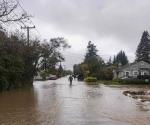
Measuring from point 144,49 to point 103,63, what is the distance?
16.8 meters

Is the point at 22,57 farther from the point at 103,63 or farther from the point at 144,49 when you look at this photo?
the point at 144,49

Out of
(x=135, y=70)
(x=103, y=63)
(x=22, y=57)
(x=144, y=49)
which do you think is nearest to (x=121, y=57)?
(x=144, y=49)

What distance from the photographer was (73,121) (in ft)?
52.9

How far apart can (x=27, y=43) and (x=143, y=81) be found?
24884mm

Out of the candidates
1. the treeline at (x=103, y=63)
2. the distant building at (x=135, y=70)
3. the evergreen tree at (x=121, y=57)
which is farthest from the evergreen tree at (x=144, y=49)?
the evergreen tree at (x=121, y=57)

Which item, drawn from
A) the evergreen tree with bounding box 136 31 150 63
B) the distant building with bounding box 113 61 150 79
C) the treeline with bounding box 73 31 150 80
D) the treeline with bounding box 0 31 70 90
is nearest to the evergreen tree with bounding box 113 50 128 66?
the treeline with bounding box 73 31 150 80

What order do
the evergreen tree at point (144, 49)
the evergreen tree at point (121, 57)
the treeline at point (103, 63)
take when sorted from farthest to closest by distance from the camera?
the evergreen tree at point (121, 57)
the evergreen tree at point (144, 49)
the treeline at point (103, 63)

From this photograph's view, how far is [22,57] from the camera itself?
2293 inches

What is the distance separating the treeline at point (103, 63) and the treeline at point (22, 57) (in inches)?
827

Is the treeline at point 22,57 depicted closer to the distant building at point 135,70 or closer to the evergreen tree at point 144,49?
the distant building at point 135,70

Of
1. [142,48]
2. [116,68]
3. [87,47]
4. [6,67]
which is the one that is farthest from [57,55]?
[87,47]

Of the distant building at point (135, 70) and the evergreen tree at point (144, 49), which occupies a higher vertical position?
the evergreen tree at point (144, 49)

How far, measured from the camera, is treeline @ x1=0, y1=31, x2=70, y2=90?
46.7 metres

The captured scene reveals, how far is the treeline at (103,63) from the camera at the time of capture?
103600 millimetres
